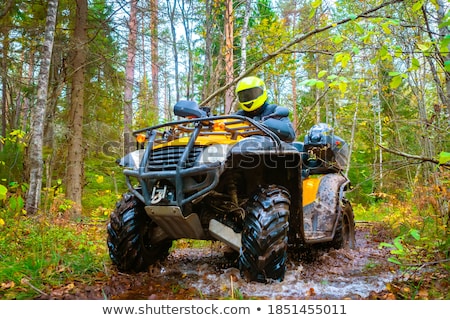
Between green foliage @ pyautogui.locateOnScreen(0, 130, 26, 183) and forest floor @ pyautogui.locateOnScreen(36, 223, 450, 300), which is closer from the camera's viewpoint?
forest floor @ pyautogui.locateOnScreen(36, 223, 450, 300)

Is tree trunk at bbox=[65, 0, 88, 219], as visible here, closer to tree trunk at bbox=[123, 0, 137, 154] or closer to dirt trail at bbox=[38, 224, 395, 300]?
tree trunk at bbox=[123, 0, 137, 154]

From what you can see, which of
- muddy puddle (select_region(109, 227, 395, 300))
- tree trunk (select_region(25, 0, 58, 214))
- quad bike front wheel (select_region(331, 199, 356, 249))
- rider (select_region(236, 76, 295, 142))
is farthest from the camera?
tree trunk (select_region(25, 0, 58, 214))

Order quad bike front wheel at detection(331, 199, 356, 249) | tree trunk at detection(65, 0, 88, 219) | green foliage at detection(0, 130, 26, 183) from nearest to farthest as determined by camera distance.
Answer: quad bike front wheel at detection(331, 199, 356, 249), green foliage at detection(0, 130, 26, 183), tree trunk at detection(65, 0, 88, 219)

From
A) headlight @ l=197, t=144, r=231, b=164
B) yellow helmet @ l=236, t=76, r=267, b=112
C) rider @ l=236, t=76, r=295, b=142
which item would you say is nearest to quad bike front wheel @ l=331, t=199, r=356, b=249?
rider @ l=236, t=76, r=295, b=142

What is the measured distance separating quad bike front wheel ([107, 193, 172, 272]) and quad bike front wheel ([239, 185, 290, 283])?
1.01m

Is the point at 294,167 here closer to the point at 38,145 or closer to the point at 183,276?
the point at 183,276

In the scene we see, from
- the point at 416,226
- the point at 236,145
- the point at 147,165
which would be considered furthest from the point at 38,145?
the point at 416,226

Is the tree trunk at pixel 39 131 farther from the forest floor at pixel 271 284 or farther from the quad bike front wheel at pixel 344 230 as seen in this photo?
the quad bike front wheel at pixel 344 230

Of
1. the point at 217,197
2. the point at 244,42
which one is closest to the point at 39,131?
the point at 217,197

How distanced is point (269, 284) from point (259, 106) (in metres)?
1.90

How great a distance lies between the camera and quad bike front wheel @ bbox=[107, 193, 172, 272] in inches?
141

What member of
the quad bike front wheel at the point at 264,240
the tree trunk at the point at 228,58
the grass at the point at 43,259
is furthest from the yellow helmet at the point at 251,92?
the tree trunk at the point at 228,58

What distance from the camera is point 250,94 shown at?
13.8 ft
